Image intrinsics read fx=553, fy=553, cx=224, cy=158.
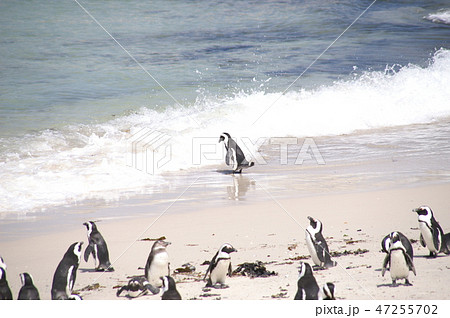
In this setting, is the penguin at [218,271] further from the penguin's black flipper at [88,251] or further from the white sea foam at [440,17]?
the white sea foam at [440,17]

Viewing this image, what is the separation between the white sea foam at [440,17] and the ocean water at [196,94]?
0.44 m

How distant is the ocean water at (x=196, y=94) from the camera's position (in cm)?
791

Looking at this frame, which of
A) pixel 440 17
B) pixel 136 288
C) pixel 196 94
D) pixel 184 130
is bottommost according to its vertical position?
pixel 136 288

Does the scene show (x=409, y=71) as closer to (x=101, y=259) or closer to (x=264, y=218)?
(x=264, y=218)

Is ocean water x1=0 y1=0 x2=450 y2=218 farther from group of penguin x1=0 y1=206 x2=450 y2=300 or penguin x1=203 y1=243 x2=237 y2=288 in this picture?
penguin x1=203 y1=243 x2=237 y2=288

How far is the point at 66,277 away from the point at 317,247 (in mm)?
1896

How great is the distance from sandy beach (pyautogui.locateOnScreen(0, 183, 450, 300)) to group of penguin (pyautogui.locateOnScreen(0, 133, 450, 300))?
0.29ft

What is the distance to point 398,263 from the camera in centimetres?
376

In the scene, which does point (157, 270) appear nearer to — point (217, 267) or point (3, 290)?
point (217, 267)

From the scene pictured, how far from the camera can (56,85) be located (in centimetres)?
1358

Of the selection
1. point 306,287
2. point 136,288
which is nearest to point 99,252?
point 136,288

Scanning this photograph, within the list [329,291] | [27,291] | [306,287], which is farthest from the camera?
[27,291]

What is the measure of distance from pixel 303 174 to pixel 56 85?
819cm

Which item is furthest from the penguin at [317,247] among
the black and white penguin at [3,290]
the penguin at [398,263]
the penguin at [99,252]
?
the black and white penguin at [3,290]
